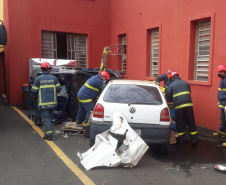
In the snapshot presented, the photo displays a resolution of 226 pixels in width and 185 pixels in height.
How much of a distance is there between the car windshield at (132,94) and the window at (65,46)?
24.1 ft

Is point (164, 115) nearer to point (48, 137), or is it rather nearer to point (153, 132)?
A: point (153, 132)

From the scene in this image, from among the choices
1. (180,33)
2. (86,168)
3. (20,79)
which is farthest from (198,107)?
(20,79)

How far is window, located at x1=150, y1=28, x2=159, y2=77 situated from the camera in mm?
9836

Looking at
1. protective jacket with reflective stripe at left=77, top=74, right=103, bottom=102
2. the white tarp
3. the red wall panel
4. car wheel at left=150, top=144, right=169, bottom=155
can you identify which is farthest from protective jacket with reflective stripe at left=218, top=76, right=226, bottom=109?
the red wall panel

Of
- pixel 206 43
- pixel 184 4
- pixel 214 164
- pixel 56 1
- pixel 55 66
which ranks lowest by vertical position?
pixel 214 164

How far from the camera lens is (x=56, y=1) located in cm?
1155

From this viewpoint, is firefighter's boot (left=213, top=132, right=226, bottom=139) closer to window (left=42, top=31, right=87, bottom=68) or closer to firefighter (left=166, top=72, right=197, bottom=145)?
firefighter (left=166, top=72, right=197, bottom=145)

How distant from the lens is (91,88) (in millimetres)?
6703

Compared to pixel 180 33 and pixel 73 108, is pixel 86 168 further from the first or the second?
pixel 180 33

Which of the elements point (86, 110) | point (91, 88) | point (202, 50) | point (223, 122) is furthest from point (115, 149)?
point (202, 50)

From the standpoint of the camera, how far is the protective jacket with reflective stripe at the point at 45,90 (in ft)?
20.0

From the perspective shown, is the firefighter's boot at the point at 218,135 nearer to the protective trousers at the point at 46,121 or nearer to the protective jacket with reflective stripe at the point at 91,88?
the protective jacket with reflective stripe at the point at 91,88

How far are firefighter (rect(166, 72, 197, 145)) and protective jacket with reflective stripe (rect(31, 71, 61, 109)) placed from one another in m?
2.75

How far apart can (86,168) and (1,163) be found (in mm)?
1598
